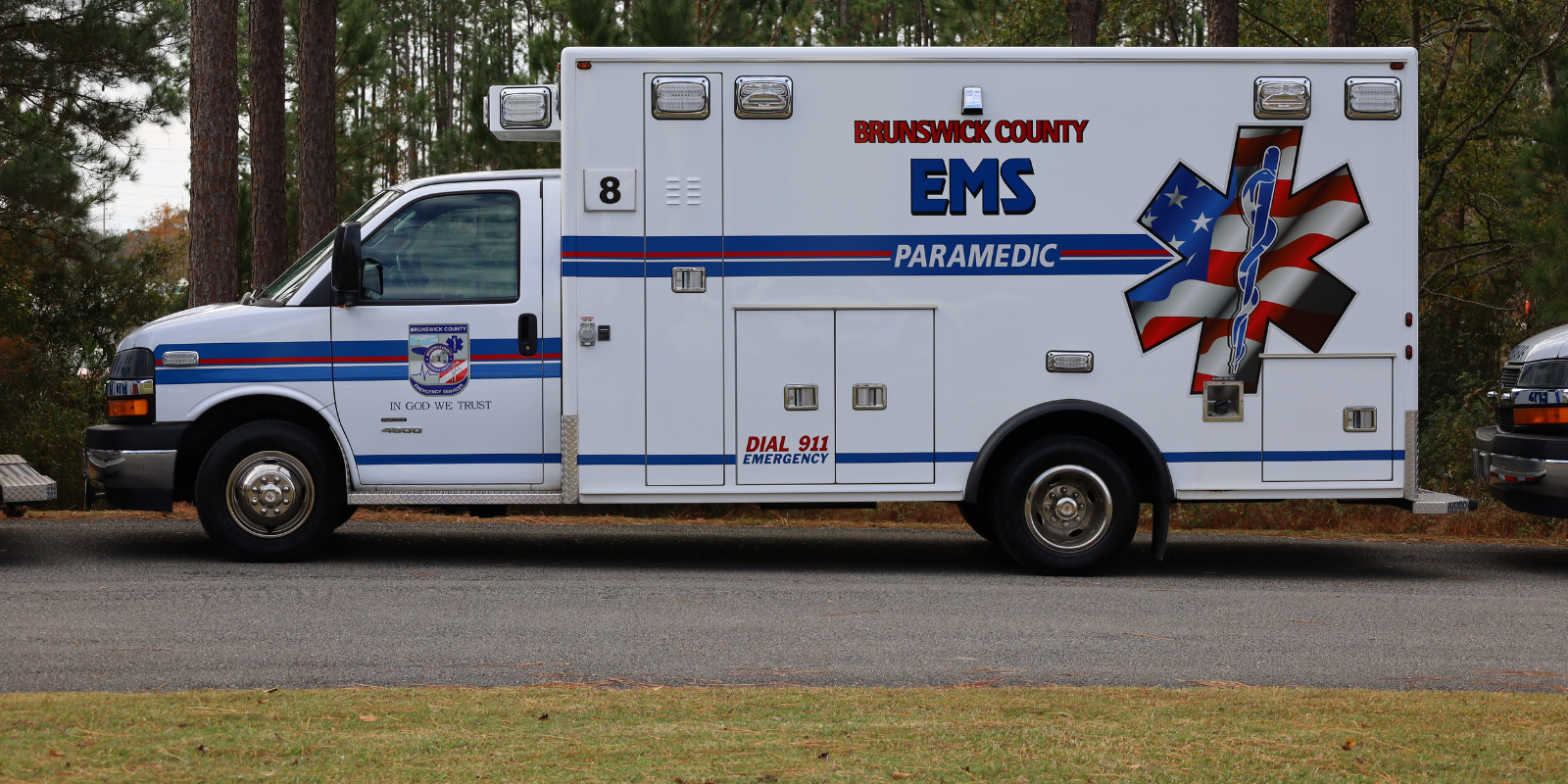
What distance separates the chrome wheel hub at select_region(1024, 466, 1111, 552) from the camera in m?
8.21

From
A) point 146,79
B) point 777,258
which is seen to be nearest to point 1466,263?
point 777,258

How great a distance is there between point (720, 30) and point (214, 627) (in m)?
13.0

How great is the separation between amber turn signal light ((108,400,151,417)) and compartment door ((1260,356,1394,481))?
261 inches

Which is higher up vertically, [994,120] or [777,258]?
[994,120]

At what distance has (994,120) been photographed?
8.12 m

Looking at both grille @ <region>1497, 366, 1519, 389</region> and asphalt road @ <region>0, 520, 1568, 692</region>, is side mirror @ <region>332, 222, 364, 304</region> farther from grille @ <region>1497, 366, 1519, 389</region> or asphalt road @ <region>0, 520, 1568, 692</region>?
grille @ <region>1497, 366, 1519, 389</region>

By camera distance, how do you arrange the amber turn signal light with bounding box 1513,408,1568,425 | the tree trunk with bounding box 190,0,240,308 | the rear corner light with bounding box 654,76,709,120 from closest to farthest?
the rear corner light with bounding box 654,76,709,120 → the amber turn signal light with bounding box 1513,408,1568,425 → the tree trunk with bounding box 190,0,240,308

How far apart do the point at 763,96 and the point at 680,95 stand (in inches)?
19.1

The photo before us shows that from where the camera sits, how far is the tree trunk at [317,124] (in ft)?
49.0

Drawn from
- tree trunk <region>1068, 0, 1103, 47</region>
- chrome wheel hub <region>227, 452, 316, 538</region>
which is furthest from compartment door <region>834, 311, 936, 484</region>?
tree trunk <region>1068, 0, 1103, 47</region>

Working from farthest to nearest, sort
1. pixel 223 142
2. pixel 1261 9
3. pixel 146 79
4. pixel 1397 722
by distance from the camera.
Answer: pixel 1261 9
pixel 146 79
pixel 223 142
pixel 1397 722

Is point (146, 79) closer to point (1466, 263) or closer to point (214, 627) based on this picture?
point (214, 627)

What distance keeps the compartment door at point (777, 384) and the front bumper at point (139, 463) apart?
3313mm

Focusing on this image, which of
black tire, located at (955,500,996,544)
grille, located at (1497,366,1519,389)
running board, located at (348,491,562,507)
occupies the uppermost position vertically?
grille, located at (1497,366,1519,389)
